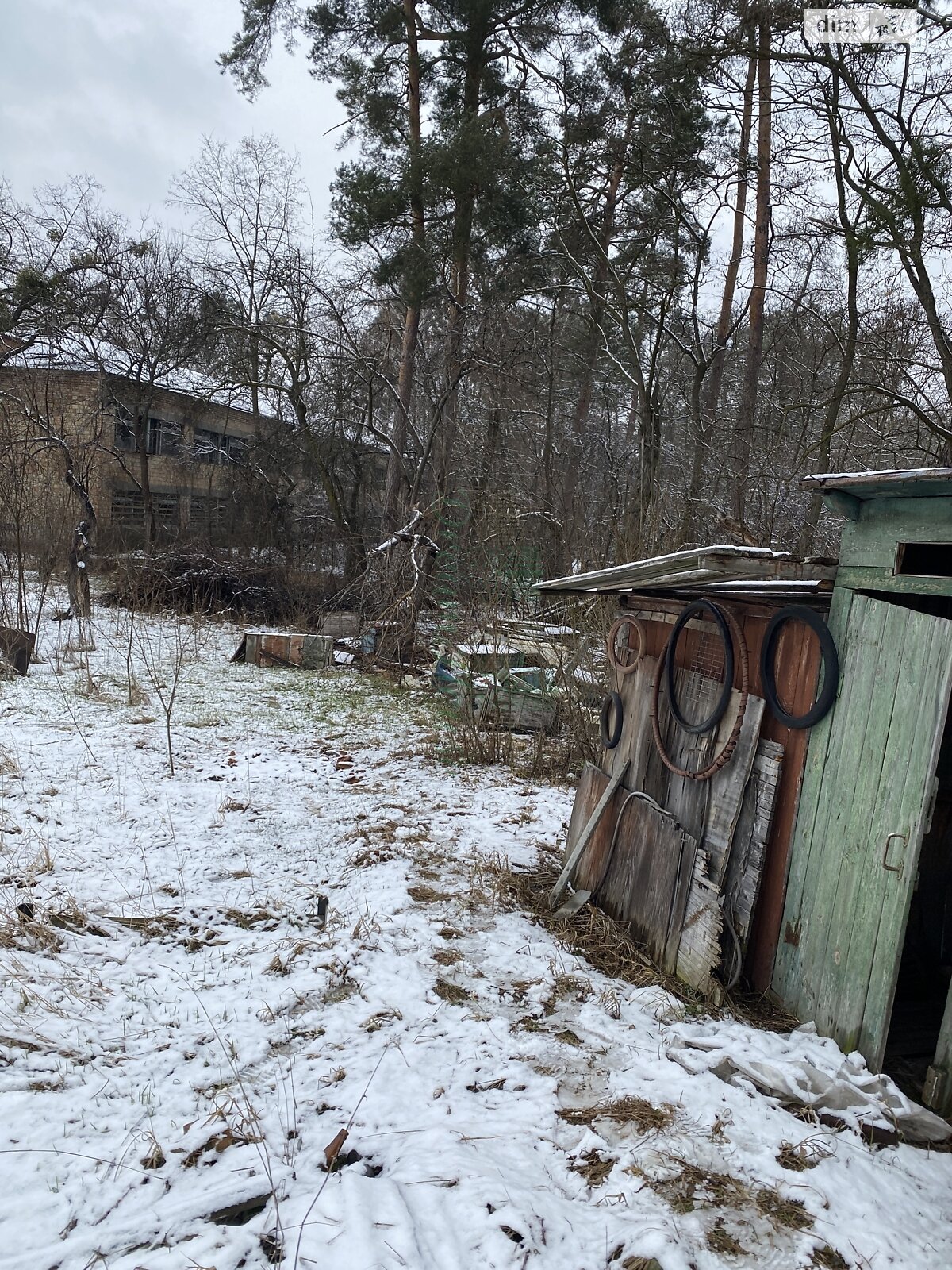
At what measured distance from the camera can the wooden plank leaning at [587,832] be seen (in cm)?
446

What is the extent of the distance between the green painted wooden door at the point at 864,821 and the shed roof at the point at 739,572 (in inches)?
6.0

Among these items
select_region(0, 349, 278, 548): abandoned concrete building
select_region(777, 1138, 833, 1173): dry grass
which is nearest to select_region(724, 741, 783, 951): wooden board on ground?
select_region(777, 1138, 833, 1173): dry grass

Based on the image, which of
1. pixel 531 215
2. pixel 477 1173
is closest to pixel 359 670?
pixel 531 215

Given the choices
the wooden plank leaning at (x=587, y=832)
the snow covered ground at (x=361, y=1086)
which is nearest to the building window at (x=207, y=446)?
the snow covered ground at (x=361, y=1086)

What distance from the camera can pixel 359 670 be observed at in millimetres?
11359

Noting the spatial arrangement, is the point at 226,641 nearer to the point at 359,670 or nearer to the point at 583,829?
the point at 359,670

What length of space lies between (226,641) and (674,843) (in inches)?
433

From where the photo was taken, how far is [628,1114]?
2701mm

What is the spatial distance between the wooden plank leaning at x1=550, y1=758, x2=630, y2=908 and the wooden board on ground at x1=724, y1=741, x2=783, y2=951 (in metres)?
1.04

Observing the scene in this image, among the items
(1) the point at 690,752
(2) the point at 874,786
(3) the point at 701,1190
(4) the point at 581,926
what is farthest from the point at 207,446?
(3) the point at 701,1190

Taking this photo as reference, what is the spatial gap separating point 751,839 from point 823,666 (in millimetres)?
873

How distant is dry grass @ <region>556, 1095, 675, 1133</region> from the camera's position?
2643 mm

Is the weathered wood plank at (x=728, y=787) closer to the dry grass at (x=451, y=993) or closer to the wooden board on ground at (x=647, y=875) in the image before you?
the wooden board on ground at (x=647, y=875)

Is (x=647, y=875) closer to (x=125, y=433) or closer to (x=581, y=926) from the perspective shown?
(x=581, y=926)
